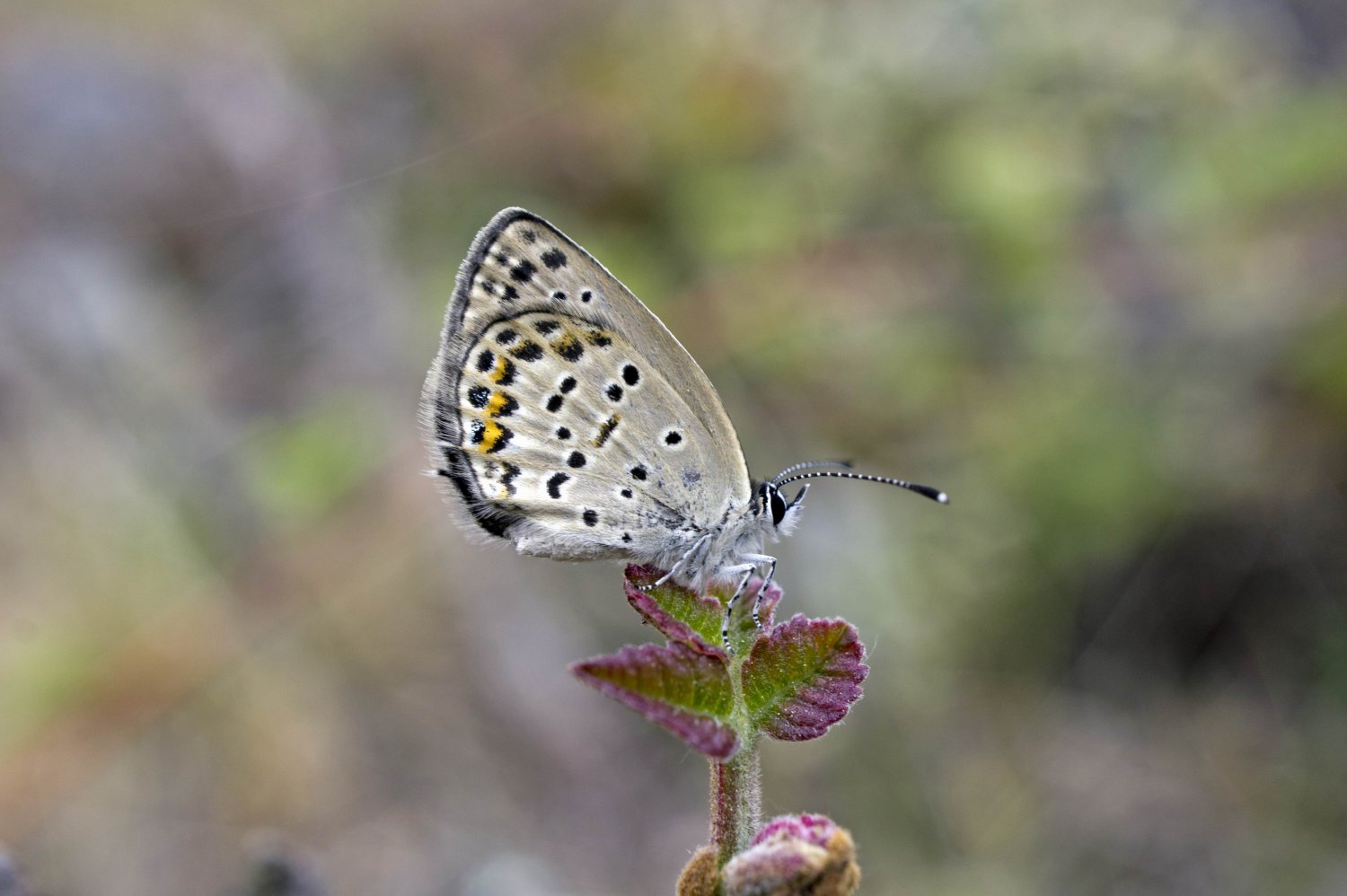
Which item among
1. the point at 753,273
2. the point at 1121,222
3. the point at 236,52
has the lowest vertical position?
the point at 753,273

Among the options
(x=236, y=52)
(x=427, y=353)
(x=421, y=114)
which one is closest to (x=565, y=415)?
(x=427, y=353)

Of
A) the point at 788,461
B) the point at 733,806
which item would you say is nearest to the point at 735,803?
the point at 733,806

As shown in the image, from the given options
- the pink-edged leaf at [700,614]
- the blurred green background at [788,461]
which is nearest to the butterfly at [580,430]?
the pink-edged leaf at [700,614]

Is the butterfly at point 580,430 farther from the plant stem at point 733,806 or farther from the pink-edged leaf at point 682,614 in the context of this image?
the plant stem at point 733,806

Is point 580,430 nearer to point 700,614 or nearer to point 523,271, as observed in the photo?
point 523,271

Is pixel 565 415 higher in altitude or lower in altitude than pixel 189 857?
higher

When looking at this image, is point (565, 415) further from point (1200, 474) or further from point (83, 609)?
point (1200, 474)
